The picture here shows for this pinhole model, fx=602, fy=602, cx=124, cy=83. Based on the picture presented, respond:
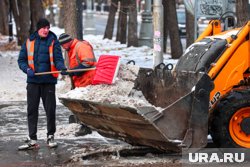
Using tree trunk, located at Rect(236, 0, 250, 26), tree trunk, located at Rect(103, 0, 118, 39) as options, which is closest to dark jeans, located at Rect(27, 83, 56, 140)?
tree trunk, located at Rect(236, 0, 250, 26)

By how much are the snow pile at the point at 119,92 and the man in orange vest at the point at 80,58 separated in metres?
0.54

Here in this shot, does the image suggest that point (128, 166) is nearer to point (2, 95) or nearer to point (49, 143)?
point (49, 143)

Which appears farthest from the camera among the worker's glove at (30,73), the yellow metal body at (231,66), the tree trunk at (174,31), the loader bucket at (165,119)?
the tree trunk at (174,31)

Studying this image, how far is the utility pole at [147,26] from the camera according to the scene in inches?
1049

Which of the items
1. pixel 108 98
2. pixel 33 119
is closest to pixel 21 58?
pixel 33 119

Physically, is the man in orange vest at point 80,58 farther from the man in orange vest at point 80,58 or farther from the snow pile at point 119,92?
the snow pile at point 119,92

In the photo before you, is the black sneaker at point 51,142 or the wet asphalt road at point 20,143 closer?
the wet asphalt road at point 20,143

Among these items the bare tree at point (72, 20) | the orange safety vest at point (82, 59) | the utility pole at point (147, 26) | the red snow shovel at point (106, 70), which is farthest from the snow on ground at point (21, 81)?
the utility pole at point (147, 26)

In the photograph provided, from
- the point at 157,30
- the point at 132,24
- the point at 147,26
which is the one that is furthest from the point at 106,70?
the point at 147,26

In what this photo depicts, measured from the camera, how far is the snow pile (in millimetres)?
7320

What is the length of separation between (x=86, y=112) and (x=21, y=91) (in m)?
6.81

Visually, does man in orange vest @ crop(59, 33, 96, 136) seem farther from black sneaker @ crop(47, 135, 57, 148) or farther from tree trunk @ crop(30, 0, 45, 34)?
tree trunk @ crop(30, 0, 45, 34)

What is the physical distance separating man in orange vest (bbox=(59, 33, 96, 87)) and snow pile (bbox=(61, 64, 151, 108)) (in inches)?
21.3

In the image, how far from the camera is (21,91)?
1443cm
